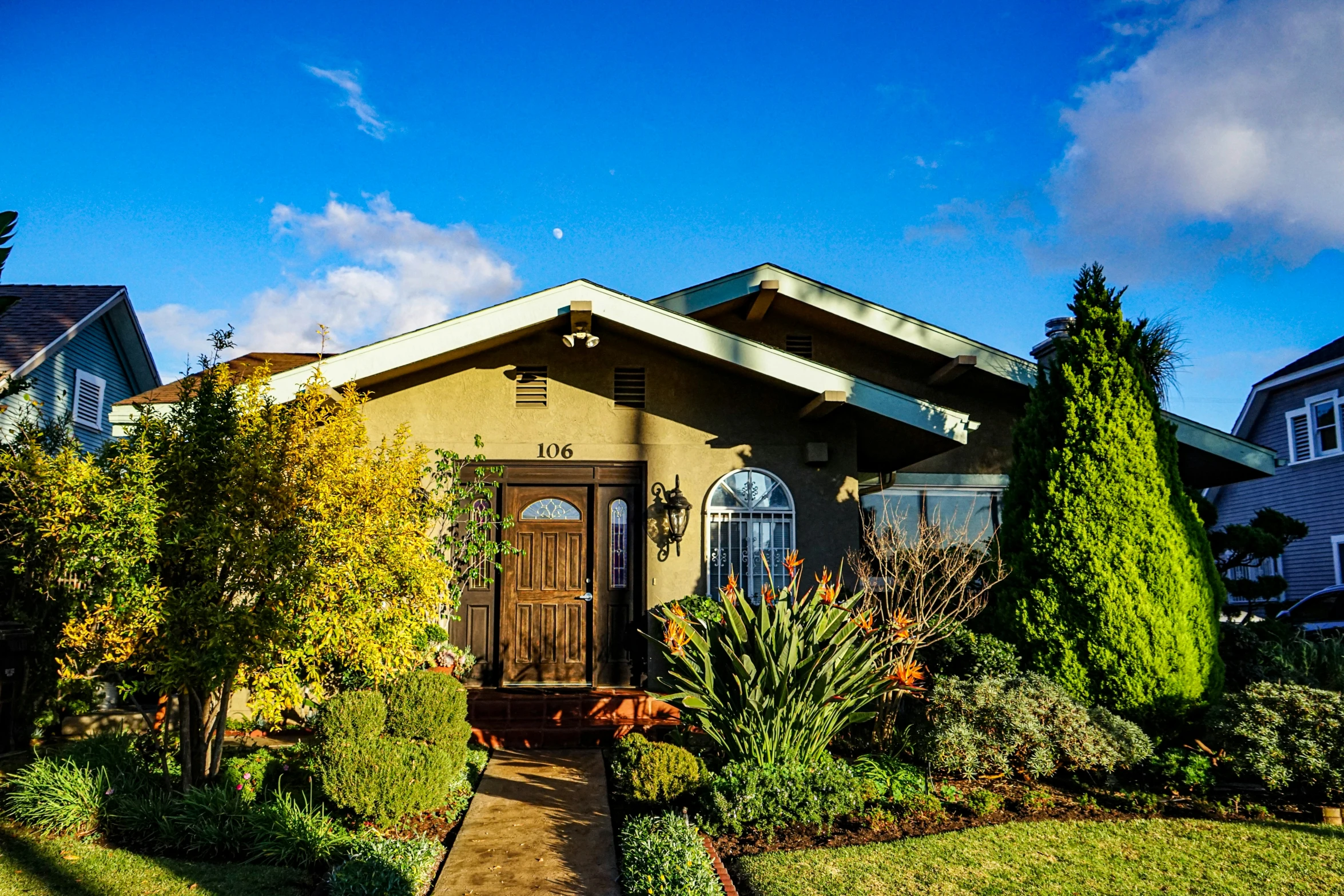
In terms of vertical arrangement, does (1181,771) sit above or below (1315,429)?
below

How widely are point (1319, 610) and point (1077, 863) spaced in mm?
13853

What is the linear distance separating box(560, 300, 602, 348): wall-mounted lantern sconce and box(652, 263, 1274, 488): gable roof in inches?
59.2

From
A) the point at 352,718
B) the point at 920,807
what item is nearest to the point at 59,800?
the point at 352,718

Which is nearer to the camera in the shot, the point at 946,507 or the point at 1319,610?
the point at 946,507

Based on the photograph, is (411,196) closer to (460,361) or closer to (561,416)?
(460,361)

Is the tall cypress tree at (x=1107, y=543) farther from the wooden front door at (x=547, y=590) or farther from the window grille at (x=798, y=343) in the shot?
the wooden front door at (x=547, y=590)

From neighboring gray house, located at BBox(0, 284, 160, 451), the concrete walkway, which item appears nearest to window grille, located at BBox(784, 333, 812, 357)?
the concrete walkway

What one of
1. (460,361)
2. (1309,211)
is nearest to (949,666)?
(460,361)

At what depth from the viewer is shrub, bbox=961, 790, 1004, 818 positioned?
5578mm

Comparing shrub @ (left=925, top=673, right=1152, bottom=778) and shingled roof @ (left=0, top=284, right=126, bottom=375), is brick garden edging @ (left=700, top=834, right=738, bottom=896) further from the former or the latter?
shingled roof @ (left=0, top=284, right=126, bottom=375)

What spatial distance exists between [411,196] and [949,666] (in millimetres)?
10539

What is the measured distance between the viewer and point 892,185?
11867 mm

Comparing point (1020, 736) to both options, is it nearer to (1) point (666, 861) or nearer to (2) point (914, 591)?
(2) point (914, 591)

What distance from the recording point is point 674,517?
29.9 ft
